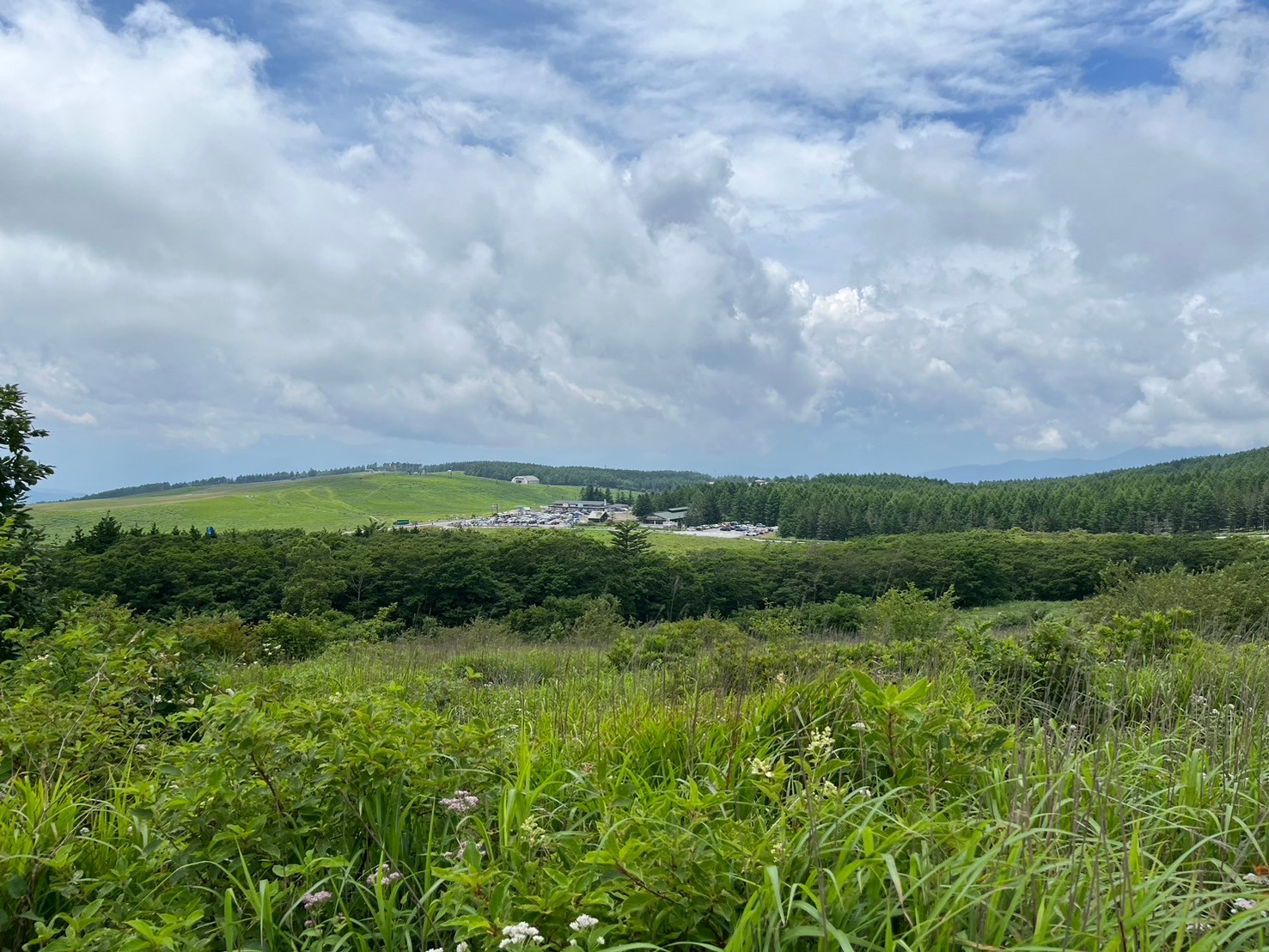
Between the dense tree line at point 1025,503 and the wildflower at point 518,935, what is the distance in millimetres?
102929

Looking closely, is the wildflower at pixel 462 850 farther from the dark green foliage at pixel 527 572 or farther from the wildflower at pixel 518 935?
the dark green foliage at pixel 527 572

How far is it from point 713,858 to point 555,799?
3.79ft

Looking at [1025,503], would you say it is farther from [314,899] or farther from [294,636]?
[314,899]

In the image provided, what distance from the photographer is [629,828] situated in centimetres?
279

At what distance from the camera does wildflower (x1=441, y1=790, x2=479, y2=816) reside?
9.45 ft

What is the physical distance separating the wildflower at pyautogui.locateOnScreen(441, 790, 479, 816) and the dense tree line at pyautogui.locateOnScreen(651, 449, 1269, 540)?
102016mm

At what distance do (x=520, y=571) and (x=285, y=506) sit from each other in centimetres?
10879

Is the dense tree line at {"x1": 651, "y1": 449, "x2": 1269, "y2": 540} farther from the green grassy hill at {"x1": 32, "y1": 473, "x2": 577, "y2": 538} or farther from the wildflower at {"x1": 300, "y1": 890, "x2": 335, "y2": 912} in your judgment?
the wildflower at {"x1": 300, "y1": 890, "x2": 335, "y2": 912}

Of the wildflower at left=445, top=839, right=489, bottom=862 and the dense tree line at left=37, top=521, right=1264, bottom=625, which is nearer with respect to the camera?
the wildflower at left=445, top=839, right=489, bottom=862

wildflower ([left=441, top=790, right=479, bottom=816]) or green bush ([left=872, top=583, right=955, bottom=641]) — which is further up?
wildflower ([left=441, top=790, right=479, bottom=816])

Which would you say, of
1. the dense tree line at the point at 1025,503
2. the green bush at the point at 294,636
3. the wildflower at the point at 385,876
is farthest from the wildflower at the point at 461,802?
→ the dense tree line at the point at 1025,503

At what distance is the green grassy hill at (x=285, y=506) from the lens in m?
113

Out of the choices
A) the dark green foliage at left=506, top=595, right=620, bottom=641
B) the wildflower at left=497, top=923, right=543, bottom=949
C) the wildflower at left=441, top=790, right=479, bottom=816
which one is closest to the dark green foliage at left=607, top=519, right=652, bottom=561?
the dark green foliage at left=506, top=595, right=620, bottom=641

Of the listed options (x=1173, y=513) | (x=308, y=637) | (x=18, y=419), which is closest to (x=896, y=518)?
(x=1173, y=513)
